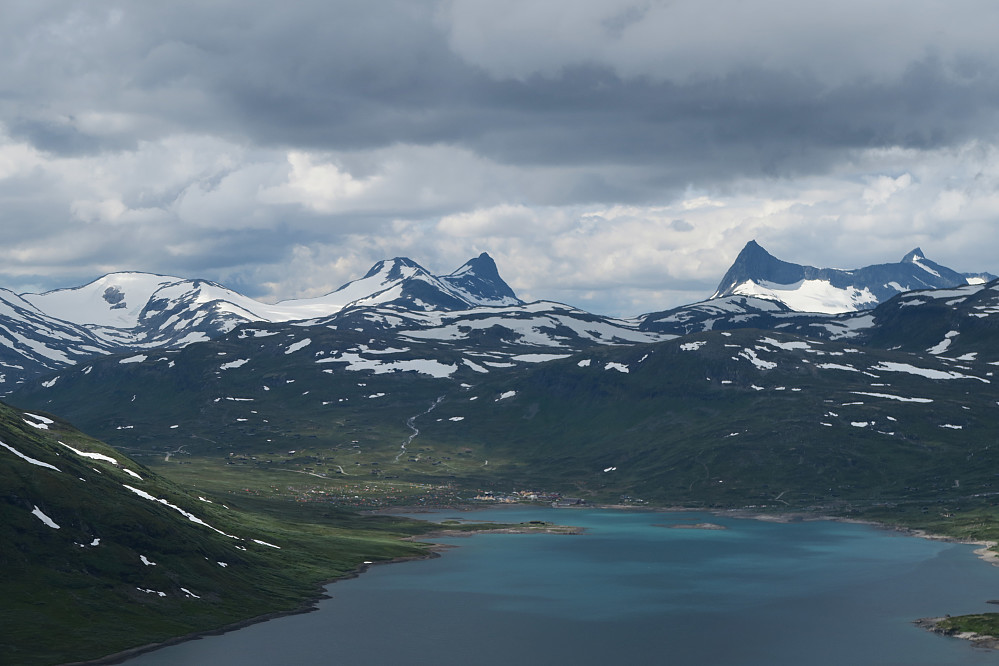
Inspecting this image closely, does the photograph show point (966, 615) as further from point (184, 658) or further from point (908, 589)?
point (184, 658)

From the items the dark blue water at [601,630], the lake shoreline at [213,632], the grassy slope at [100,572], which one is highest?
the grassy slope at [100,572]

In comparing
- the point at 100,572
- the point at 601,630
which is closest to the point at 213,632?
the point at 100,572

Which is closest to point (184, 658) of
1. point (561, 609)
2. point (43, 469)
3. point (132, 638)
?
point (132, 638)

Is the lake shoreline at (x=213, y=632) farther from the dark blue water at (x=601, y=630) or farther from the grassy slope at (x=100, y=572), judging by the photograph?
the dark blue water at (x=601, y=630)

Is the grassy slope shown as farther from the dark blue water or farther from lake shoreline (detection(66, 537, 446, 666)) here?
the dark blue water

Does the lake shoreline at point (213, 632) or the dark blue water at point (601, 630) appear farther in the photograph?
the dark blue water at point (601, 630)

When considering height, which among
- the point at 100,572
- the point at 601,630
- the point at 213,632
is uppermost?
the point at 100,572

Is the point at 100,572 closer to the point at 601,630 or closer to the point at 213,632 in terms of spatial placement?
the point at 213,632

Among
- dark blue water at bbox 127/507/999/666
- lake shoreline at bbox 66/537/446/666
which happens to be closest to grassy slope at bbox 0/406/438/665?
lake shoreline at bbox 66/537/446/666

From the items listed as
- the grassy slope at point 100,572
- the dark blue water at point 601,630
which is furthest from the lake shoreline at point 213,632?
the dark blue water at point 601,630

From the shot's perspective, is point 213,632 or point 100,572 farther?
point 100,572

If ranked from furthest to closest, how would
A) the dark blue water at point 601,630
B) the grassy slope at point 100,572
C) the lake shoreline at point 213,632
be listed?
the dark blue water at point 601,630 → the grassy slope at point 100,572 → the lake shoreline at point 213,632

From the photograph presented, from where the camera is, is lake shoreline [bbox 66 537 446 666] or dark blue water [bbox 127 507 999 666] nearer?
lake shoreline [bbox 66 537 446 666]
